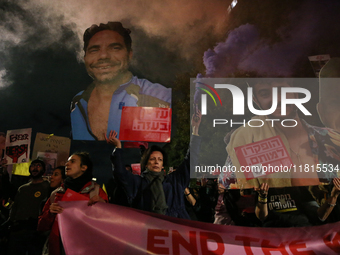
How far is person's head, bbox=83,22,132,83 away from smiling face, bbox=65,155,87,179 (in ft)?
8.31

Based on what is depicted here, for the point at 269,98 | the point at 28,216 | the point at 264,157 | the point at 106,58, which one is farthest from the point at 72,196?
the point at 269,98

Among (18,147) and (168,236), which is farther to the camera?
(18,147)

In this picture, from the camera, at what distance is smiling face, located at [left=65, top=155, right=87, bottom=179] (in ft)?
9.09

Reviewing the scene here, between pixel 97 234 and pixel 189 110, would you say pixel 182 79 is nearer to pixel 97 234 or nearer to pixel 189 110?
pixel 189 110

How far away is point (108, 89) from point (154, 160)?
8.57ft

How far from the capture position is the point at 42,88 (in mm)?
5965

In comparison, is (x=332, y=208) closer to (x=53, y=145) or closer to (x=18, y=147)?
(x=53, y=145)

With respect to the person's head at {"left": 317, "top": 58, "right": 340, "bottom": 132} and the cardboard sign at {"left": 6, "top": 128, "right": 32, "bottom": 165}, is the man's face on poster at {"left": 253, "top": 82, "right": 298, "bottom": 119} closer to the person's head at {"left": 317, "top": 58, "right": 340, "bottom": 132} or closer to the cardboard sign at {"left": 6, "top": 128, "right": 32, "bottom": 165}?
the person's head at {"left": 317, "top": 58, "right": 340, "bottom": 132}

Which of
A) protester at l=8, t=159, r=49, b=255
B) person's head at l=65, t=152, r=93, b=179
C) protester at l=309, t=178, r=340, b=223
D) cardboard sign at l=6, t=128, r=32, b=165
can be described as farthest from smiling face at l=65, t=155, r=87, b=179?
protester at l=309, t=178, r=340, b=223

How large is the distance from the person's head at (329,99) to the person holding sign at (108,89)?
276cm

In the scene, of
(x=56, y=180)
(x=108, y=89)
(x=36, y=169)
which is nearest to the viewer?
(x=56, y=180)

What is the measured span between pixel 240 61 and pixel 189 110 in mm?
1479

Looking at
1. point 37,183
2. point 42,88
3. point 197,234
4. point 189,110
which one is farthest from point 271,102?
point 42,88

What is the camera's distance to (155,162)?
2.84 meters
